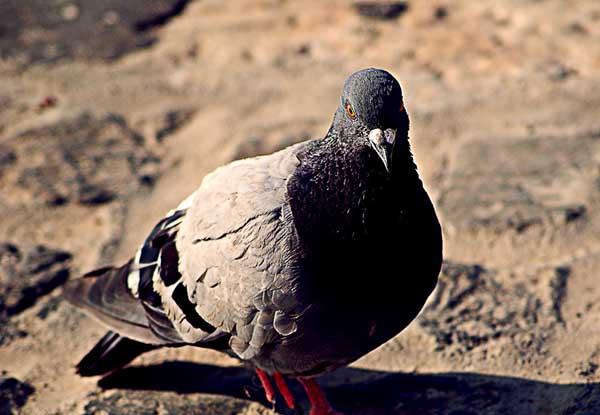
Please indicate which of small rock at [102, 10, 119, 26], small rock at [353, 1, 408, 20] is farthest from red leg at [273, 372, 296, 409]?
small rock at [102, 10, 119, 26]

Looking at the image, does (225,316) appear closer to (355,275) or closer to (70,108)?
(355,275)

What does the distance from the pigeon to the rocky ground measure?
0.79 metres

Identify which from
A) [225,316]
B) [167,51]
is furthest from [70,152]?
[225,316]

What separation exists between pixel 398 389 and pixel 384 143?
1.70 m

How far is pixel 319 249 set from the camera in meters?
3.96

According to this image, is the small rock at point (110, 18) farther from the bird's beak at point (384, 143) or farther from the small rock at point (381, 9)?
the bird's beak at point (384, 143)

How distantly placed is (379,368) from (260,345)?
→ 1.16 metres

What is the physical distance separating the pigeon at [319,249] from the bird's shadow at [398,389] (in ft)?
1.94

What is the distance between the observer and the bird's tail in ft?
16.5

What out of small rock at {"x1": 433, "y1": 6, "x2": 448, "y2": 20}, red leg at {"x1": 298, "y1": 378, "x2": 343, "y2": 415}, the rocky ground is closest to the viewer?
red leg at {"x1": 298, "y1": 378, "x2": 343, "y2": 415}

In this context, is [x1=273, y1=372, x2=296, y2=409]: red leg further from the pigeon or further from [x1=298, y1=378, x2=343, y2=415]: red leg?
the pigeon

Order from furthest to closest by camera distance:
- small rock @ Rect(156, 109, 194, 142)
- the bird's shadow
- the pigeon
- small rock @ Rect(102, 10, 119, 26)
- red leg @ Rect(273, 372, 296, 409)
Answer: small rock @ Rect(102, 10, 119, 26) < small rock @ Rect(156, 109, 194, 142) < red leg @ Rect(273, 372, 296, 409) < the bird's shadow < the pigeon

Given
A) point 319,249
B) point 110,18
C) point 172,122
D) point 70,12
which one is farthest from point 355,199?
point 70,12

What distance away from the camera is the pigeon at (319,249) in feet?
12.9
